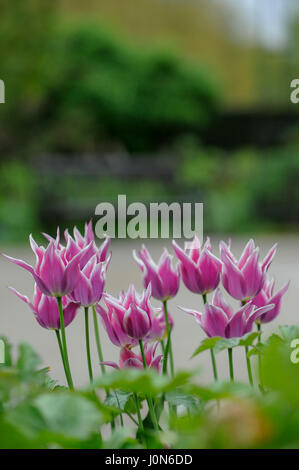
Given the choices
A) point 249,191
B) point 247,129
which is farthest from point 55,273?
point 247,129

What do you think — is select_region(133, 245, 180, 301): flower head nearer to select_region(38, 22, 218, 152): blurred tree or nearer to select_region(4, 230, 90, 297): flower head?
select_region(4, 230, 90, 297): flower head

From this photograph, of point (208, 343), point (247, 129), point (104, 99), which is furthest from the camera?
point (247, 129)

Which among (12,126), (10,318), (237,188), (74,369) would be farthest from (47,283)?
(12,126)

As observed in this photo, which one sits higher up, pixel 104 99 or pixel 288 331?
pixel 104 99

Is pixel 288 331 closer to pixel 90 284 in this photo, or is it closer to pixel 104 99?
pixel 90 284

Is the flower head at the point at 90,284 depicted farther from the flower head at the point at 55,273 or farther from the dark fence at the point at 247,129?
the dark fence at the point at 247,129

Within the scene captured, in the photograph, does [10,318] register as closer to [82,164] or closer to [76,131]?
[82,164]

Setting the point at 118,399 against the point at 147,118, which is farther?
the point at 147,118

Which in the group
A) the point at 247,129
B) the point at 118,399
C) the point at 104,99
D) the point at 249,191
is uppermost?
the point at 104,99

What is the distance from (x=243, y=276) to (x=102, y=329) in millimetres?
3223

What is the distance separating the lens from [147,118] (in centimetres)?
1198

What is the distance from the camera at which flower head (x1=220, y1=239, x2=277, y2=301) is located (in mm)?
453

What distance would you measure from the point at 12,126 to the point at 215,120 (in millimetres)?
3403
